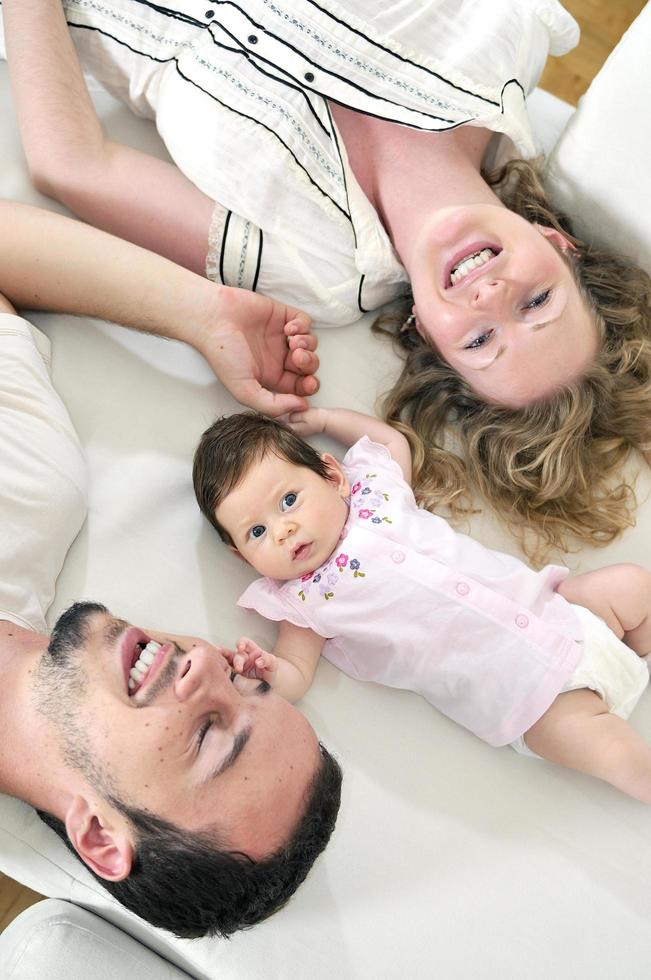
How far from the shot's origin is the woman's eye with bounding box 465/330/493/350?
1.48 meters

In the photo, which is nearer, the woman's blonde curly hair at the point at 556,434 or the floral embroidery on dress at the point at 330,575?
the floral embroidery on dress at the point at 330,575

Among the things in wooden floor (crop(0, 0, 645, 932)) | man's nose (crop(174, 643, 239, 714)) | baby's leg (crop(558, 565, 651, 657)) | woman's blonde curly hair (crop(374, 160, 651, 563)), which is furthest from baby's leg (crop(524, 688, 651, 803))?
wooden floor (crop(0, 0, 645, 932))

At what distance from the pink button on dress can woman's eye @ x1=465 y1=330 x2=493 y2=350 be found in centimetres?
34

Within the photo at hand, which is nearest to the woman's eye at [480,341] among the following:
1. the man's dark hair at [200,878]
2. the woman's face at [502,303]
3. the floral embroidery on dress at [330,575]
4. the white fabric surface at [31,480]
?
the woman's face at [502,303]

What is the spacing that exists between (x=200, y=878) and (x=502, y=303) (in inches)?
38.5

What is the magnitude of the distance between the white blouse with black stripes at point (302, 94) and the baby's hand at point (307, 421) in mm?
217

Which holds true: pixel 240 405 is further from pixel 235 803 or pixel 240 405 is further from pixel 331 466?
pixel 235 803

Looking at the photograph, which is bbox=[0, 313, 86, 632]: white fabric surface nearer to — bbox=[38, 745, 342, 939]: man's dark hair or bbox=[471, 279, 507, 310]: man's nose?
bbox=[38, 745, 342, 939]: man's dark hair

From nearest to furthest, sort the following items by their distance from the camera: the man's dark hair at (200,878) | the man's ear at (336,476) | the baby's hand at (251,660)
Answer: the man's dark hair at (200,878), the baby's hand at (251,660), the man's ear at (336,476)

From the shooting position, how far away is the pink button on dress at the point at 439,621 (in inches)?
51.4

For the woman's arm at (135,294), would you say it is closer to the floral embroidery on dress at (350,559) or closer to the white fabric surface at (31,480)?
the white fabric surface at (31,480)

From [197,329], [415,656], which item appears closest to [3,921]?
[415,656]

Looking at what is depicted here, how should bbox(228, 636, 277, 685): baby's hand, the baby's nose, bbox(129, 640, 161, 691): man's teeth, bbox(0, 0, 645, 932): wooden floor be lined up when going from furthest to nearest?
bbox(0, 0, 645, 932): wooden floor → the baby's nose → bbox(228, 636, 277, 685): baby's hand → bbox(129, 640, 161, 691): man's teeth

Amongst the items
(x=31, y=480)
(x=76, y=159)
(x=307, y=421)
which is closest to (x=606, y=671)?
(x=307, y=421)
